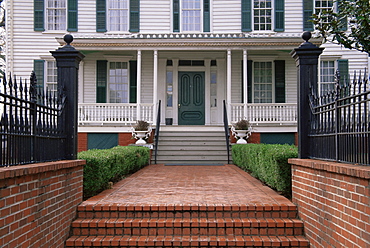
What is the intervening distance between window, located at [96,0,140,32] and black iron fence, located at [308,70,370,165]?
1312 centimetres

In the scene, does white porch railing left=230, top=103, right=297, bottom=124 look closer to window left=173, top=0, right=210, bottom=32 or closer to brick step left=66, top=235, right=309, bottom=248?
window left=173, top=0, right=210, bottom=32

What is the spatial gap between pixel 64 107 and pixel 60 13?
13.1 meters

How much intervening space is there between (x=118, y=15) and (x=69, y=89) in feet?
40.8

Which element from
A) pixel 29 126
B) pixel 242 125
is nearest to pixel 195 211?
pixel 29 126

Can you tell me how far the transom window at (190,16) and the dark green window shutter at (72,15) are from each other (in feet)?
15.5

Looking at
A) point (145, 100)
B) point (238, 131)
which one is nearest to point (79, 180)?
point (238, 131)

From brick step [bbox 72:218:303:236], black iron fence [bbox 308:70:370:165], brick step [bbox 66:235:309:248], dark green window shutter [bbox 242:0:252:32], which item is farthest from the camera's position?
dark green window shutter [bbox 242:0:252:32]

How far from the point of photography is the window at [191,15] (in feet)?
56.2

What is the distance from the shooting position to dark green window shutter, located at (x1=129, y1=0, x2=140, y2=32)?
56.1ft

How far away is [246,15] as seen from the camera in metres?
17.1

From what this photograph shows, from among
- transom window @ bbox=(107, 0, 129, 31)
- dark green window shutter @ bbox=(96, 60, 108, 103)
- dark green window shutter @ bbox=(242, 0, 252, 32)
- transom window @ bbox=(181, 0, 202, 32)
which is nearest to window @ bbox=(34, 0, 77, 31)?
transom window @ bbox=(107, 0, 129, 31)

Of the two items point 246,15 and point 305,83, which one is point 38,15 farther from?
point 305,83

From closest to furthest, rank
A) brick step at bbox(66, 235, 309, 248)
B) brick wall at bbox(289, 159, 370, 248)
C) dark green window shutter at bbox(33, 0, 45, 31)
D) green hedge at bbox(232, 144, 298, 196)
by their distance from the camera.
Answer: brick wall at bbox(289, 159, 370, 248), brick step at bbox(66, 235, 309, 248), green hedge at bbox(232, 144, 298, 196), dark green window shutter at bbox(33, 0, 45, 31)

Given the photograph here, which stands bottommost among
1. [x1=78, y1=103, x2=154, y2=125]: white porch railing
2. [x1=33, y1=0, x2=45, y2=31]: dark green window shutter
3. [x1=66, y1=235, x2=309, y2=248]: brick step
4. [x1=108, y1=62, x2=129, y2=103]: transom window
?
[x1=66, y1=235, x2=309, y2=248]: brick step
